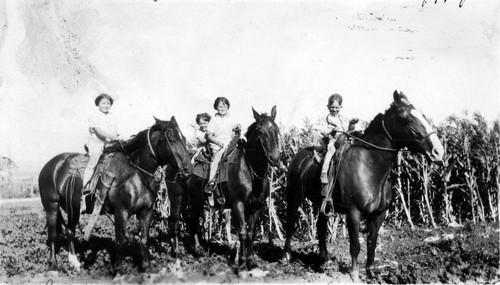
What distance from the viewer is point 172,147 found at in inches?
264

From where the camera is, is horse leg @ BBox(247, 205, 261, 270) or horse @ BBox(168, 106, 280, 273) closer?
horse @ BBox(168, 106, 280, 273)

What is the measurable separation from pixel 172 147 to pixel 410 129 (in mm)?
4246

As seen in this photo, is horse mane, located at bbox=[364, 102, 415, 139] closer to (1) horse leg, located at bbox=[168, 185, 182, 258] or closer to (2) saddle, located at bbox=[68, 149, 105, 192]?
(1) horse leg, located at bbox=[168, 185, 182, 258]

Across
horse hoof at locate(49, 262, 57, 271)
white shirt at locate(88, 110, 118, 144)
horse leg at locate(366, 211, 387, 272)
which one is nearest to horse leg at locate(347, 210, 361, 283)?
horse leg at locate(366, 211, 387, 272)

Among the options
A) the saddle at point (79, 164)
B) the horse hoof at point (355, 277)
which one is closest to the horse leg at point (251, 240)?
the horse hoof at point (355, 277)

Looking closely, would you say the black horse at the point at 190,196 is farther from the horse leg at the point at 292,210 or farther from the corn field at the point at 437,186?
the horse leg at the point at 292,210

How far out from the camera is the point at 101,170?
7.09 meters

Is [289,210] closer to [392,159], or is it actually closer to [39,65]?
[392,159]

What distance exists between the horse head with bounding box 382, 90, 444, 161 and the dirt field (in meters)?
2.36

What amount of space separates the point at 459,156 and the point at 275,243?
6432 millimetres

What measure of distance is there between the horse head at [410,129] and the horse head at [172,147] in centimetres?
374

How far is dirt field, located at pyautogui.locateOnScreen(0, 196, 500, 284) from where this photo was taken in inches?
263

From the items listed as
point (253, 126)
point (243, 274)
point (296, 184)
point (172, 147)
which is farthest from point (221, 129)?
point (243, 274)

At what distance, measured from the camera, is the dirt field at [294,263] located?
21.9 feet
